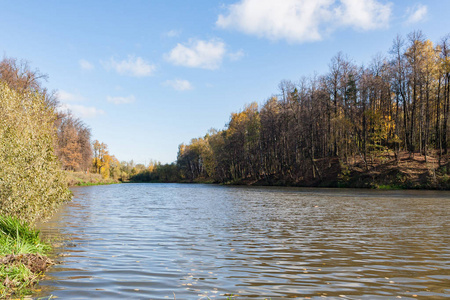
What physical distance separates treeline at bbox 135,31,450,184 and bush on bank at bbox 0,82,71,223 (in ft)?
169

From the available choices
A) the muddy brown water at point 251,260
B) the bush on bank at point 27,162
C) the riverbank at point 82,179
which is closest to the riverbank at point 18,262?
the muddy brown water at point 251,260

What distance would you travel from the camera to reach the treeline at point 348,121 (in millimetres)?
51625

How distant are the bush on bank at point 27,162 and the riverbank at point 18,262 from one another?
1060mm

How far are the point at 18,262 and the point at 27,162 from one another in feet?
17.3

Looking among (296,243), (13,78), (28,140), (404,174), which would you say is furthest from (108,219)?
(404,174)

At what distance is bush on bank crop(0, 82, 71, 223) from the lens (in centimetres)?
1107

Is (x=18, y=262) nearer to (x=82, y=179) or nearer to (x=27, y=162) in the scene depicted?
(x=27, y=162)

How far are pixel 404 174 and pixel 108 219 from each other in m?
45.0

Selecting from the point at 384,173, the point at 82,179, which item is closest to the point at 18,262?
the point at 384,173

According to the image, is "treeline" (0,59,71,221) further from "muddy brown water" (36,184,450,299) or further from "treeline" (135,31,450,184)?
"treeline" (135,31,450,184)

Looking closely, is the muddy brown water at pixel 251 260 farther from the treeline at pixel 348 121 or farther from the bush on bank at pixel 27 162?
the treeline at pixel 348 121

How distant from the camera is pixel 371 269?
8.64m

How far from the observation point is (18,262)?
7.72 m

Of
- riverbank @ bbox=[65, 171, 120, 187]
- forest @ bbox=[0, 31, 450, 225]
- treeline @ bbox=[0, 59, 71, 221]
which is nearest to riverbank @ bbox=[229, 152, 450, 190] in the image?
forest @ bbox=[0, 31, 450, 225]
